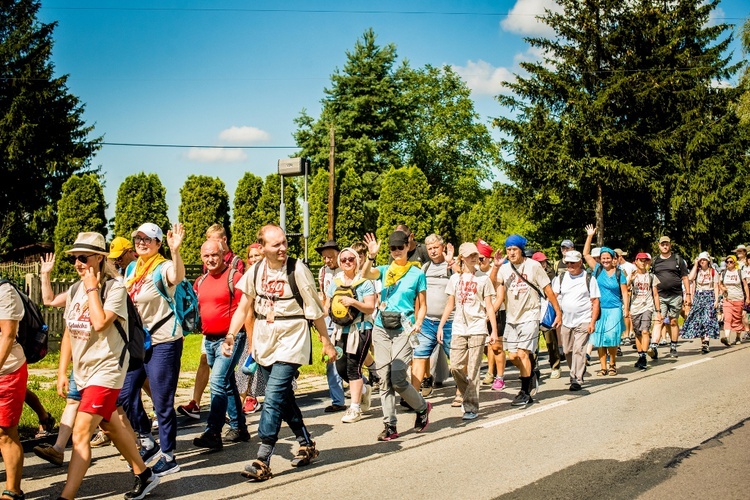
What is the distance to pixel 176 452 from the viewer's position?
715 centimetres

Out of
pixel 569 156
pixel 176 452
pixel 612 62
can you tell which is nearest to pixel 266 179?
pixel 569 156

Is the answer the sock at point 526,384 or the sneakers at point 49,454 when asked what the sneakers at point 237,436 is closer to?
the sneakers at point 49,454

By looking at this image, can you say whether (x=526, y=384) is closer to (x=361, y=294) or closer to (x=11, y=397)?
(x=361, y=294)

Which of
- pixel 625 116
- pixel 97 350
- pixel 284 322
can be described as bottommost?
pixel 97 350

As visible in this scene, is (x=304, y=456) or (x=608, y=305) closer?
(x=304, y=456)

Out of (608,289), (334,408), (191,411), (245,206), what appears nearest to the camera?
(191,411)

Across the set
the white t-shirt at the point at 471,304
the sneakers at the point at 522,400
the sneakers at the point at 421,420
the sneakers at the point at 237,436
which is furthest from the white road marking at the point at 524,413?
the sneakers at the point at 237,436

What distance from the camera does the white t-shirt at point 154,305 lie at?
6.49 metres

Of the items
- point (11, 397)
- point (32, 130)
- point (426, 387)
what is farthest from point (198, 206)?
point (11, 397)

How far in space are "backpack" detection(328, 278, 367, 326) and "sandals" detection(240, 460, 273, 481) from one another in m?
2.54

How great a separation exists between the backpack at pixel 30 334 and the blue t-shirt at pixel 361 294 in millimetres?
3341

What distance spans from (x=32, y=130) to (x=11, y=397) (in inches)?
1572

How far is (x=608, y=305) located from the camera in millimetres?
11891

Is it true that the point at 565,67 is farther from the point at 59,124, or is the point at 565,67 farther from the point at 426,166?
the point at 59,124
